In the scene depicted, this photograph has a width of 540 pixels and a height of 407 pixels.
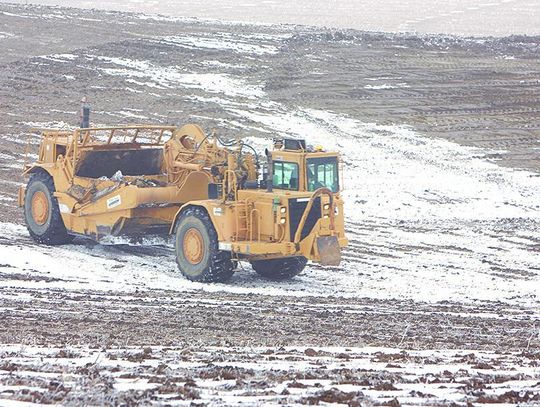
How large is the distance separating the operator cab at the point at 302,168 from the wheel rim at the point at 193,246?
1302 millimetres

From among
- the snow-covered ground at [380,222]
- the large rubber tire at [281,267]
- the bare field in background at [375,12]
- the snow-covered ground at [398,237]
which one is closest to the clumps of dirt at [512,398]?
the snow-covered ground at [380,222]

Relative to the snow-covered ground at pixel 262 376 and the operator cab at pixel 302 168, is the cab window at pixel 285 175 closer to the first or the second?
the operator cab at pixel 302 168

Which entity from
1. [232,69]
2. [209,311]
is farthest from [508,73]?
[209,311]

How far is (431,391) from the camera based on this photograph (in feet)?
26.9

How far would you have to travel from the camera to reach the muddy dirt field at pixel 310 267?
8883 mm

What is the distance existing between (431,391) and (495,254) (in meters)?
11.7

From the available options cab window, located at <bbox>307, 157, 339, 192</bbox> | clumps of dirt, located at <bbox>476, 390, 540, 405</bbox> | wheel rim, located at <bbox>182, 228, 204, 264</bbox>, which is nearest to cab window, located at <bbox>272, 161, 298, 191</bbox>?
cab window, located at <bbox>307, 157, 339, 192</bbox>

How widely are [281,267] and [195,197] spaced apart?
176cm

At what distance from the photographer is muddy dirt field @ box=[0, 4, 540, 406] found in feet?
29.1

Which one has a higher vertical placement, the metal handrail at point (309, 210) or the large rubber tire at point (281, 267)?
the metal handrail at point (309, 210)

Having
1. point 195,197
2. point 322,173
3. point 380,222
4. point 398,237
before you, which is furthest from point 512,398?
point 380,222

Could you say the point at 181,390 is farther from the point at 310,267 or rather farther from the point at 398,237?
the point at 398,237

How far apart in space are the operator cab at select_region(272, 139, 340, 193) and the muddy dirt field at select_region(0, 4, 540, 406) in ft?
4.73

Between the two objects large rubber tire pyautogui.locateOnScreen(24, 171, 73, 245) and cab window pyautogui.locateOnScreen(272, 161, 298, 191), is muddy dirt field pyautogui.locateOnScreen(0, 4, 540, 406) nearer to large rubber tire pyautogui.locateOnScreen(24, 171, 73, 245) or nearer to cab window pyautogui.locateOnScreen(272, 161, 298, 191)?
large rubber tire pyautogui.locateOnScreen(24, 171, 73, 245)
